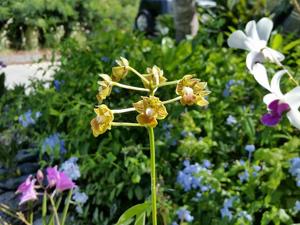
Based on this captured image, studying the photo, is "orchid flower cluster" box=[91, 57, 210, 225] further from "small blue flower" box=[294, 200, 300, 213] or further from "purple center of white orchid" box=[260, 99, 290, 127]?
"small blue flower" box=[294, 200, 300, 213]

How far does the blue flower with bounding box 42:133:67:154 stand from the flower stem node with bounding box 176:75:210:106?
165 centimetres

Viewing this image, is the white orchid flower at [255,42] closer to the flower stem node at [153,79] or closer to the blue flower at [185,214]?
the flower stem node at [153,79]

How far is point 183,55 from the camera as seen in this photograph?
2713mm

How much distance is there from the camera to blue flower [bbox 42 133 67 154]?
244cm

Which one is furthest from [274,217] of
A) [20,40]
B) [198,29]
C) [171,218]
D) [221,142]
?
[20,40]

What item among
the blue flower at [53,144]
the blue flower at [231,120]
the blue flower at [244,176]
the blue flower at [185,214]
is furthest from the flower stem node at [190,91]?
the blue flower at [53,144]

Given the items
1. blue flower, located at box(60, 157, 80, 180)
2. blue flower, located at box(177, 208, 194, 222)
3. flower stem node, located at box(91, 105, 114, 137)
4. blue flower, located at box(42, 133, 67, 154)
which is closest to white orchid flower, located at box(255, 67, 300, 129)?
flower stem node, located at box(91, 105, 114, 137)

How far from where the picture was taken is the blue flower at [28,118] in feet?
8.91

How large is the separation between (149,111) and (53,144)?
5.67ft

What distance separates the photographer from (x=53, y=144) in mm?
2461

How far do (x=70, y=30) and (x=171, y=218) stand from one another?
267cm

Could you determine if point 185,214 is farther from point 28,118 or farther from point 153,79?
point 28,118

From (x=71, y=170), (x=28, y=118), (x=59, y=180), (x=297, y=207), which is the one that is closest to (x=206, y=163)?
(x=297, y=207)

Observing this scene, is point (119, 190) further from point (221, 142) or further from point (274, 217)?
point (274, 217)
